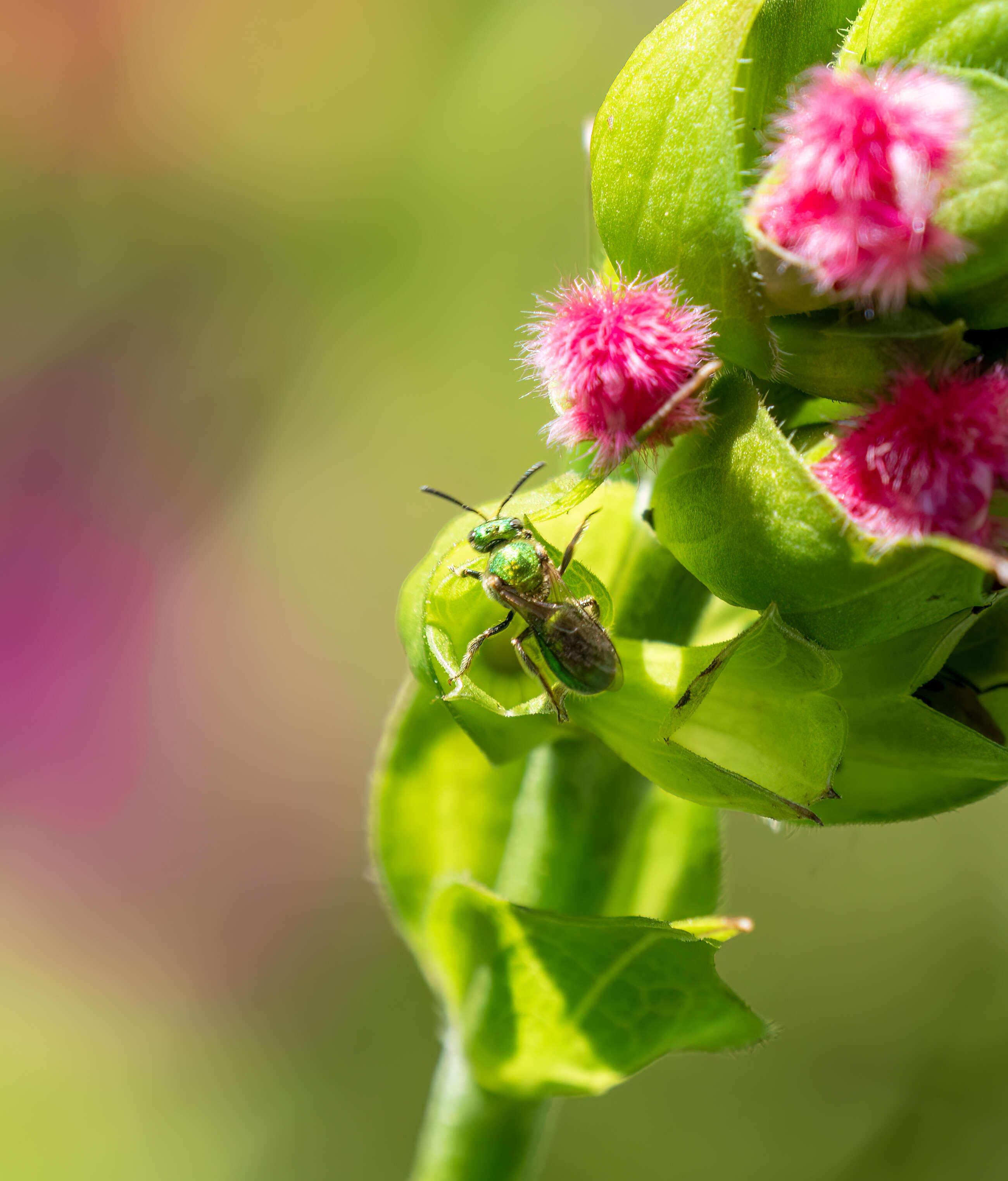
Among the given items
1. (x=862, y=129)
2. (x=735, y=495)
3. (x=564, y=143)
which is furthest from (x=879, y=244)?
(x=564, y=143)

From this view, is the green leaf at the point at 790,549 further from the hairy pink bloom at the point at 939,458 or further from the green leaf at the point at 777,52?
the green leaf at the point at 777,52

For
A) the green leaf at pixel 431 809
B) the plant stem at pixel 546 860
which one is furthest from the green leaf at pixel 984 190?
the green leaf at pixel 431 809

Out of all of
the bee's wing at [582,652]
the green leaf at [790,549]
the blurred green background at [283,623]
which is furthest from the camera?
the blurred green background at [283,623]

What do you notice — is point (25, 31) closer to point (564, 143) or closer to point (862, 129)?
point (564, 143)

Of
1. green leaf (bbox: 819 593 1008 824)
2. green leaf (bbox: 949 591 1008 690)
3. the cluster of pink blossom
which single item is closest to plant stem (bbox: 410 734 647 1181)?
green leaf (bbox: 819 593 1008 824)

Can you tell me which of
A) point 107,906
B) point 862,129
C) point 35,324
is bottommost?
point 107,906

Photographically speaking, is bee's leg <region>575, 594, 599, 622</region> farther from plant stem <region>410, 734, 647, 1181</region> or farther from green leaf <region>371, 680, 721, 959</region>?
green leaf <region>371, 680, 721, 959</region>

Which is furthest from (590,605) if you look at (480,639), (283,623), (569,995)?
(283,623)

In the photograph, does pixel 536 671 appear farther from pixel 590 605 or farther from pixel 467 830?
pixel 467 830
